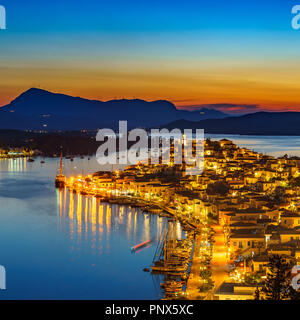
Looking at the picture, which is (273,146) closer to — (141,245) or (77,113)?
(141,245)

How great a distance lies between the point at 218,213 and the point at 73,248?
2644 mm

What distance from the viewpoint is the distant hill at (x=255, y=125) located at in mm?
50562

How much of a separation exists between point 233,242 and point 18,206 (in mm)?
7001

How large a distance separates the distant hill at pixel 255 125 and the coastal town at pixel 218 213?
34.7 m

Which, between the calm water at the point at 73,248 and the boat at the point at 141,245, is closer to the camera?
the calm water at the point at 73,248

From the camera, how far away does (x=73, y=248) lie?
290 inches

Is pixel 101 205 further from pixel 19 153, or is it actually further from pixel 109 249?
pixel 19 153

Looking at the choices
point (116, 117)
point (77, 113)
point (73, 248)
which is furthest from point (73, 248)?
point (77, 113)

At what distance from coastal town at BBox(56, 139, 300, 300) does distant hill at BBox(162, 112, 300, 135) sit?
114 feet

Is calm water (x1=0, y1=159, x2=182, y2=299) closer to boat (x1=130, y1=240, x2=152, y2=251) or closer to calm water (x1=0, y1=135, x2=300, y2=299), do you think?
calm water (x1=0, y1=135, x2=300, y2=299)

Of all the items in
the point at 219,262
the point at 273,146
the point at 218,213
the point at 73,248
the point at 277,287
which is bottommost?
the point at 73,248

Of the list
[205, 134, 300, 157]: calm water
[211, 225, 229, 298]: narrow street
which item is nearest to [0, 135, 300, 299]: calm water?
[211, 225, 229, 298]: narrow street

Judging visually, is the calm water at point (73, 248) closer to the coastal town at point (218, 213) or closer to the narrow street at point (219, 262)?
the coastal town at point (218, 213)

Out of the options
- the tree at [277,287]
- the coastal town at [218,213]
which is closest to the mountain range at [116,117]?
the coastal town at [218,213]
